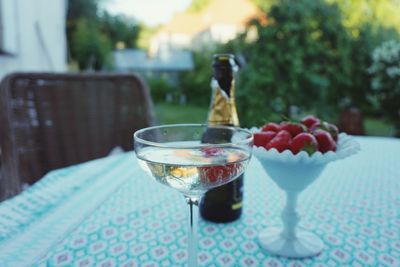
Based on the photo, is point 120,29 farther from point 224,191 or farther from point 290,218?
point 290,218

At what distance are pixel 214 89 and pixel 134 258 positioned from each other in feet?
1.14

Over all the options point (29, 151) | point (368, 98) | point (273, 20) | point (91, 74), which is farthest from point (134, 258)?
point (368, 98)

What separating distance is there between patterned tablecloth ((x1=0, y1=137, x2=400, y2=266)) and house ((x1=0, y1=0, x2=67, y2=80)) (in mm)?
2258

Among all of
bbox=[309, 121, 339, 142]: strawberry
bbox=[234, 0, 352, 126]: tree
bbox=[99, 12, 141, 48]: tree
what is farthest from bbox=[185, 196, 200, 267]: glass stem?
bbox=[99, 12, 141, 48]: tree

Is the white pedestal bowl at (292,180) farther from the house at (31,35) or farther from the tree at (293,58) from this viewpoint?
the tree at (293,58)

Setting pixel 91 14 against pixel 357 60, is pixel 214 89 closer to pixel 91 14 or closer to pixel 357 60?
pixel 357 60

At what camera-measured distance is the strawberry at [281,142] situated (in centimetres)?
52

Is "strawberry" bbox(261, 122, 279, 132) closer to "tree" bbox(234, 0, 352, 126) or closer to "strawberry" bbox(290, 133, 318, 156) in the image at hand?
"strawberry" bbox(290, 133, 318, 156)

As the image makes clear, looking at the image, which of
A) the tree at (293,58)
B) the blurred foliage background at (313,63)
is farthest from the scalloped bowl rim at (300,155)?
the tree at (293,58)

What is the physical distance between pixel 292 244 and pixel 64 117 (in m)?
1.08

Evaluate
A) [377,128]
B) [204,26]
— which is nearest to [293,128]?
[377,128]

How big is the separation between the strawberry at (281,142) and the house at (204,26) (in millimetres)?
11440

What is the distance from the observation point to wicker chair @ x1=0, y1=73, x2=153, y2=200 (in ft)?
3.78

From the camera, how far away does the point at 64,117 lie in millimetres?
1354
